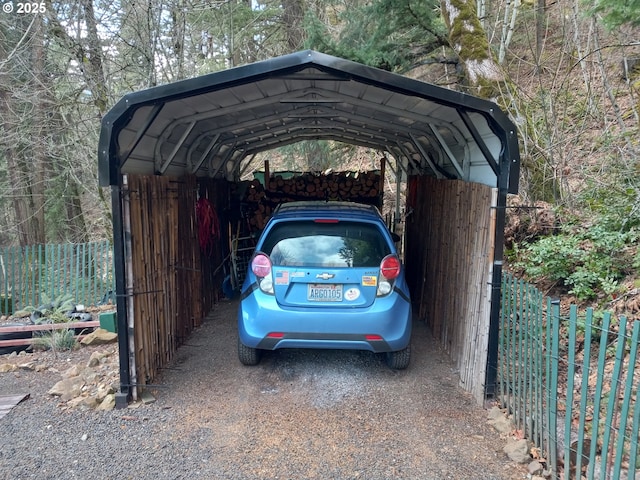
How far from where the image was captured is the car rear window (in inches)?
185

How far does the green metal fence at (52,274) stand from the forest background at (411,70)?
2.04m

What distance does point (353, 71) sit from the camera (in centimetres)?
380

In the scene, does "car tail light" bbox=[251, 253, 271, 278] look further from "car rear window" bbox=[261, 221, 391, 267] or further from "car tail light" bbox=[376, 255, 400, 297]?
"car tail light" bbox=[376, 255, 400, 297]

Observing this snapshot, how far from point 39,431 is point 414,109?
16.0 ft

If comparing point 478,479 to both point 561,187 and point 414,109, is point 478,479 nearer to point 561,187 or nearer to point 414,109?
point 414,109

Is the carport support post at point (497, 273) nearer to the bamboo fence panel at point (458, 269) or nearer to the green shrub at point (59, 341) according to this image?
the bamboo fence panel at point (458, 269)

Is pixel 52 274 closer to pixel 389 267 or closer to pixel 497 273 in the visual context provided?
pixel 389 267

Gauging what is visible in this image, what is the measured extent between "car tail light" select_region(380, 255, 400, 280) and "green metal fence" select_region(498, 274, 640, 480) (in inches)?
43.1

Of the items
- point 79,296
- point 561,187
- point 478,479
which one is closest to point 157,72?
point 79,296

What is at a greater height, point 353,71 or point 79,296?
point 353,71

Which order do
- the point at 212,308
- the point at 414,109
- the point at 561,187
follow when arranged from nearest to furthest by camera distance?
the point at 414,109, the point at 561,187, the point at 212,308

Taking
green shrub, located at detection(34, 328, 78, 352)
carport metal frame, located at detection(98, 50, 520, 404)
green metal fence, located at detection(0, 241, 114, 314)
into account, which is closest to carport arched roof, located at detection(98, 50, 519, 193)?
carport metal frame, located at detection(98, 50, 520, 404)

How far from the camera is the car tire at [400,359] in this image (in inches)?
196

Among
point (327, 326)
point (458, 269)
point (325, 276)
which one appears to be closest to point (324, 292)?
point (325, 276)
